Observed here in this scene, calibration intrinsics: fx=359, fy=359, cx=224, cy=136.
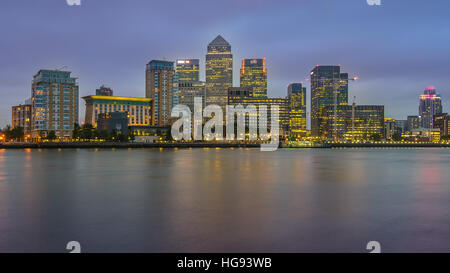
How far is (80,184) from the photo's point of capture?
95.2 feet

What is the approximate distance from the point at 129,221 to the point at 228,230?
173 inches

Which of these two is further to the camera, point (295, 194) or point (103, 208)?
point (295, 194)

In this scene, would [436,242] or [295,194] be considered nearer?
[436,242]
